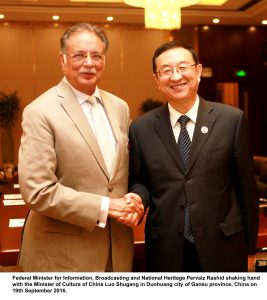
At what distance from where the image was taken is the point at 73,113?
4.77 ft

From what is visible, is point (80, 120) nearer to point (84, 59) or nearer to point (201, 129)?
point (84, 59)

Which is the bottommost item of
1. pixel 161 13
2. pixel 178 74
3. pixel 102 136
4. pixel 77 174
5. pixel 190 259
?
pixel 190 259

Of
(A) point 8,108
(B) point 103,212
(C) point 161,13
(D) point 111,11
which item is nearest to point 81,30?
(B) point 103,212

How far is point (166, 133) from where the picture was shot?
1618 mm

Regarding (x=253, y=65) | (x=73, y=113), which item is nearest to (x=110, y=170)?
(x=73, y=113)

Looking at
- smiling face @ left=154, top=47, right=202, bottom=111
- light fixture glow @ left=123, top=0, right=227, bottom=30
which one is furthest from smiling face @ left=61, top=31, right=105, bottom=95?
light fixture glow @ left=123, top=0, right=227, bottom=30

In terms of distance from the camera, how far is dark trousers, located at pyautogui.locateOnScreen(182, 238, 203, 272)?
62.7 inches

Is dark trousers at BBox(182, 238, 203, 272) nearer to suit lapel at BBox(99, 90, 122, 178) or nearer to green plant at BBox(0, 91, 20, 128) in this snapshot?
suit lapel at BBox(99, 90, 122, 178)

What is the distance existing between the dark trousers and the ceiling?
5553mm

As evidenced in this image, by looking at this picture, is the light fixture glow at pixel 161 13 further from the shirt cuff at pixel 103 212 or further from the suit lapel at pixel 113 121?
the shirt cuff at pixel 103 212

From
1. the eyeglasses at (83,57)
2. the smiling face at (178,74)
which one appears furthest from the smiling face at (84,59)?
the smiling face at (178,74)

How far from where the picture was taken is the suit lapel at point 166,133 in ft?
5.14

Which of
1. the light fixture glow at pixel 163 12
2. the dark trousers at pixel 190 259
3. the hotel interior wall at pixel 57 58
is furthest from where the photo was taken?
the hotel interior wall at pixel 57 58

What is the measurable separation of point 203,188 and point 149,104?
6526mm
